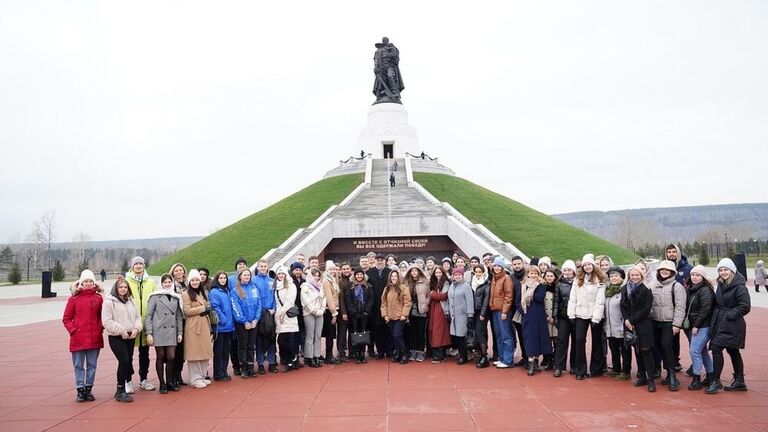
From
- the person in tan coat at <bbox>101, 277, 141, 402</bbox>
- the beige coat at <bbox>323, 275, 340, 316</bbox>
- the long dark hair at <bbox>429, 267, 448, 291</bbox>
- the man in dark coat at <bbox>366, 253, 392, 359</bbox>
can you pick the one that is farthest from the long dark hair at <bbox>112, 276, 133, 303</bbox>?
the long dark hair at <bbox>429, 267, 448, 291</bbox>

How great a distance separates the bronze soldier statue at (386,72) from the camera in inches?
1489

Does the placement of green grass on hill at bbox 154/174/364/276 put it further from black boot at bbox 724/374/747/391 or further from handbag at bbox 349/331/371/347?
black boot at bbox 724/374/747/391

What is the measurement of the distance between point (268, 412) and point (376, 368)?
2.57 metres

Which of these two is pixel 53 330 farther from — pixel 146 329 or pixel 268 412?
pixel 268 412

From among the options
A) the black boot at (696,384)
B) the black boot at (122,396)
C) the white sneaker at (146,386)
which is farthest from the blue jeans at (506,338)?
the black boot at (122,396)

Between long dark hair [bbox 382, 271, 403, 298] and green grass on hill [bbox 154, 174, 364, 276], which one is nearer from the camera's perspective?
long dark hair [bbox 382, 271, 403, 298]

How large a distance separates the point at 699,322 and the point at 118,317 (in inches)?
306

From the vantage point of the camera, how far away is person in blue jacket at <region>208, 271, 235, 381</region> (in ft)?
25.5

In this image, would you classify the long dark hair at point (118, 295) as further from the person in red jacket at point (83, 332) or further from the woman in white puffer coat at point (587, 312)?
the woman in white puffer coat at point (587, 312)

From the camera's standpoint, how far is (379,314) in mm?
8992

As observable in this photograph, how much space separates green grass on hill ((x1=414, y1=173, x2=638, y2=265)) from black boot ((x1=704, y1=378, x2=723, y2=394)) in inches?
649

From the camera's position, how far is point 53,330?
13352 mm

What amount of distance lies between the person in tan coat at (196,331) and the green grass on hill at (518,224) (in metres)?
18.2

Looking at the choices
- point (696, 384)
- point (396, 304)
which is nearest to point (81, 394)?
point (396, 304)
